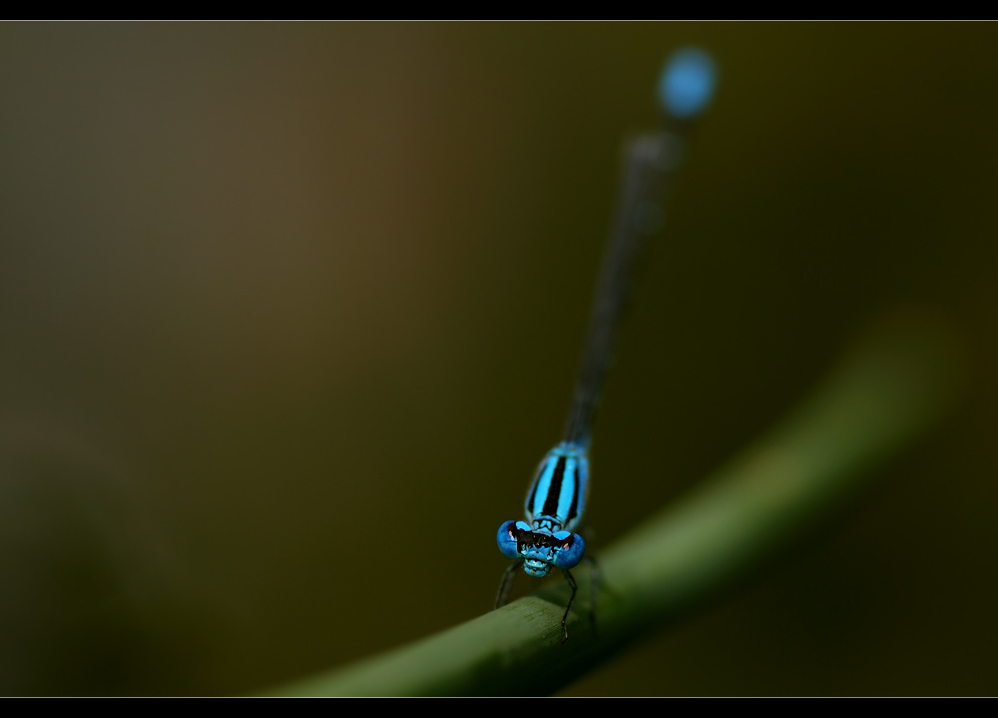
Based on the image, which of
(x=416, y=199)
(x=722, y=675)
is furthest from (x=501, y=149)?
(x=722, y=675)

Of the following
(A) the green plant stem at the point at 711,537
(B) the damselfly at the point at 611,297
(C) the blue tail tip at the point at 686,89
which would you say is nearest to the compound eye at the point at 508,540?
(B) the damselfly at the point at 611,297

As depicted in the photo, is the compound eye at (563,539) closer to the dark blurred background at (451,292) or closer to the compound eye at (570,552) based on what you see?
the compound eye at (570,552)

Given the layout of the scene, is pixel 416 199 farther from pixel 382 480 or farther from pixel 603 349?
pixel 603 349

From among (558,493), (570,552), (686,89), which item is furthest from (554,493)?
(686,89)

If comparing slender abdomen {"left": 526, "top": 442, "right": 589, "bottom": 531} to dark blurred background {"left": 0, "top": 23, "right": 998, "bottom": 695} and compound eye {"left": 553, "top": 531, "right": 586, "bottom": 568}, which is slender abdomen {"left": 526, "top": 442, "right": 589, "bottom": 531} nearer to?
compound eye {"left": 553, "top": 531, "right": 586, "bottom": 568}

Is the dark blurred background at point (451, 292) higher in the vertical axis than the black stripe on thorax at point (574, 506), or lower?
higher

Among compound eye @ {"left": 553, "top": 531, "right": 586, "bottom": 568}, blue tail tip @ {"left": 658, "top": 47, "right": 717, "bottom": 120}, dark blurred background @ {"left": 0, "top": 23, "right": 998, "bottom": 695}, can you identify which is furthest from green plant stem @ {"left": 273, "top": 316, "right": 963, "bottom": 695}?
blue tail tip @ {"left": 658, "top": 47, "right": 717, "bottom": 120}
